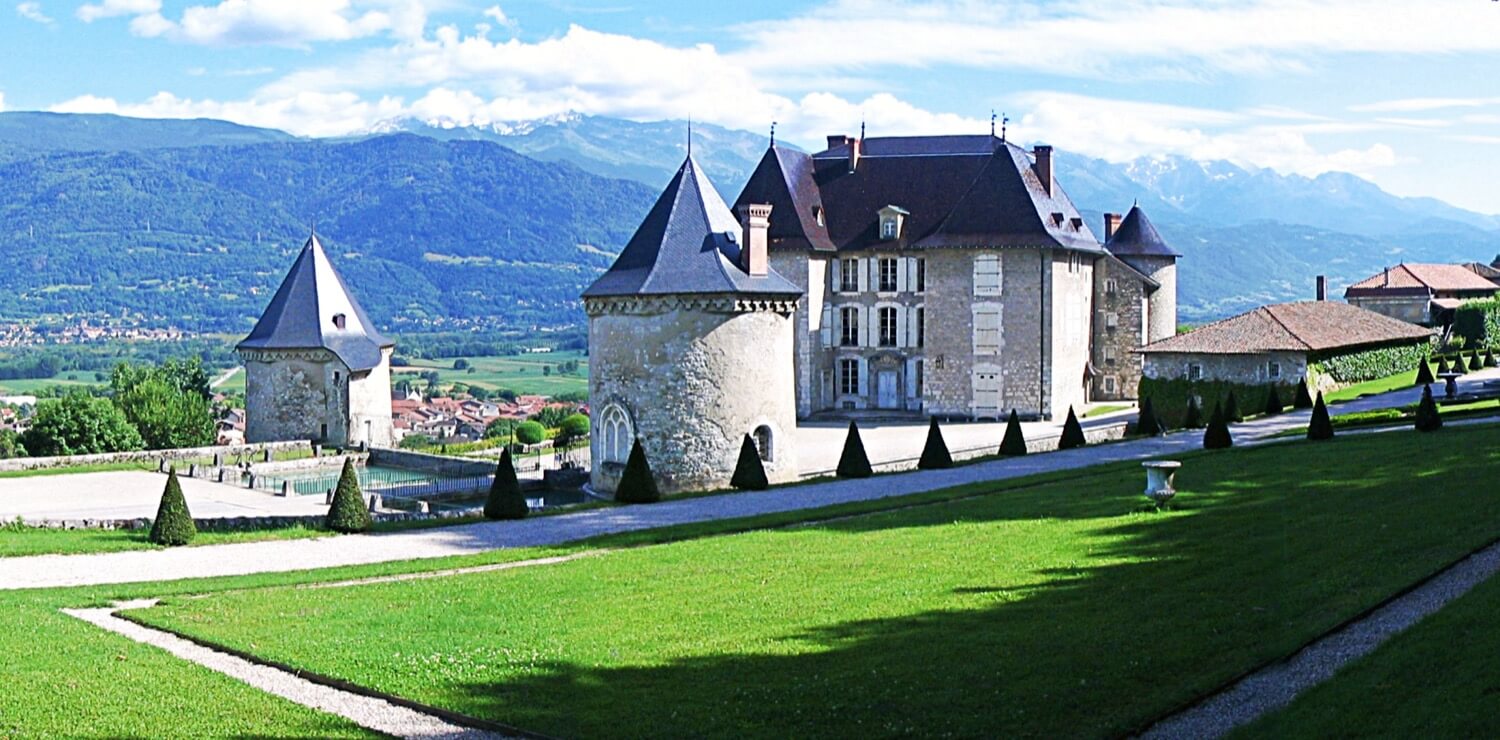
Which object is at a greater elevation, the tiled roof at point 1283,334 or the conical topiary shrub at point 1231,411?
the tiled roof at point 1283,334

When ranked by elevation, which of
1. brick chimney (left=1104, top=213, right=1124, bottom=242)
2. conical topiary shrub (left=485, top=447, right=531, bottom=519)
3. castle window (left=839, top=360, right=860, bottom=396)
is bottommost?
conical topiary shrub (left=485, top=447, right=531, bottom=519)

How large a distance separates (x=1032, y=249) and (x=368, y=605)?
35.2 metres

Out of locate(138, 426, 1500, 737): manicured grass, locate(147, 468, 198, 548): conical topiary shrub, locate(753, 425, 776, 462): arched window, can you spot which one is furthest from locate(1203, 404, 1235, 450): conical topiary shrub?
locate(147, 468, 198, 548): conical topiary shrub

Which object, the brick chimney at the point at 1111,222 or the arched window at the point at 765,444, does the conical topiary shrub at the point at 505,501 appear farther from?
the brick chimney at the point at 1111,222

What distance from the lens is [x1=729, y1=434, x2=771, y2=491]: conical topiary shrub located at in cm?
3125

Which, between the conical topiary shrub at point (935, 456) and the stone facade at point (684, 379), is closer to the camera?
the stone facade at point (684, 379)

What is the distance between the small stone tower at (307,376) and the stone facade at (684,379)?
2016 cm

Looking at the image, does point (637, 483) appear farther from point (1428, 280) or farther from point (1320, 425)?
point (1428, 280)

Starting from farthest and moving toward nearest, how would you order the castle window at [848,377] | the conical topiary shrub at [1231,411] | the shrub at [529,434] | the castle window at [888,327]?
the castle window at [848,377] → the shrub at [529,434] → the castle window at [888,327] → the conical topiary shrub at [1231,411]

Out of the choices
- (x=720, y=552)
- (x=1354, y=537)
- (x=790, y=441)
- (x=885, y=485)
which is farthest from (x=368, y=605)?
(x=790, y=441)

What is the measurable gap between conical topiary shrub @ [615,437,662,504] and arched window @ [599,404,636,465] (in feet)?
8.65

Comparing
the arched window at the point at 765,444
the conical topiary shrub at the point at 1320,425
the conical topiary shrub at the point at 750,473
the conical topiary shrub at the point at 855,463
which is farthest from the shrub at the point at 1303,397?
the conical topiary shrub at the point at 750,473

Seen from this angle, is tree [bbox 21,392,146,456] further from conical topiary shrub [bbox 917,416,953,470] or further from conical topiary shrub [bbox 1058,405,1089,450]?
conical topiary shrub [bbox 1058,405,1089,450]

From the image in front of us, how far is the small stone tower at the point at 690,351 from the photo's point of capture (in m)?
32.6
